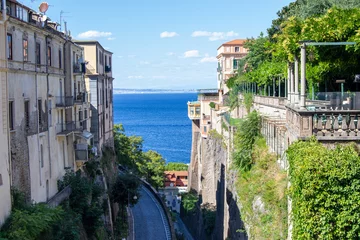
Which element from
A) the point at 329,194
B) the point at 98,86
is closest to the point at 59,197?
the point at 329,194

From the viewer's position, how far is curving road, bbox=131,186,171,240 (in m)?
36.6

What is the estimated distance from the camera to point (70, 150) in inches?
1163

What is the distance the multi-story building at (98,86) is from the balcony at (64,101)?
22.6ft

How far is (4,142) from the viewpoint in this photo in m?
18.3

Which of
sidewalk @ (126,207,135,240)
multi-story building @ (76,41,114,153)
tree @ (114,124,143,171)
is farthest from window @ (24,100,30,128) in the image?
tree @ (114,124,143,171)

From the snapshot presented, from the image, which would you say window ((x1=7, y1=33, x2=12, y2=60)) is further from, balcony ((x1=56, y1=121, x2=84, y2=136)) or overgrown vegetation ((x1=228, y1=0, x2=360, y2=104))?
overgrown vegetation ((x1=228, y1=0, x2=360, y2=104))

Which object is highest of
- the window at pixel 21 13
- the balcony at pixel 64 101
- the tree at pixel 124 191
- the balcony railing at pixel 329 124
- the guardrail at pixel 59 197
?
the window at pixel 21 13

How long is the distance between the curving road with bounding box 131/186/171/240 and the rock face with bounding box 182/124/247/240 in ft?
14.9

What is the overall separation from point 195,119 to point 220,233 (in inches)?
1252

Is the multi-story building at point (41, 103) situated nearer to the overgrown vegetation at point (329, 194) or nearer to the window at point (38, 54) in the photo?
the window at point (38, 54)

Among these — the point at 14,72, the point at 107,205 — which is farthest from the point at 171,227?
the point at 14,72

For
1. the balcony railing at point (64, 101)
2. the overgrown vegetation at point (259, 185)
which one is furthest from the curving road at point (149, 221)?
the overgrown vegetation at point (259, 185)

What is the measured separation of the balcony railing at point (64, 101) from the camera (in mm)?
27427

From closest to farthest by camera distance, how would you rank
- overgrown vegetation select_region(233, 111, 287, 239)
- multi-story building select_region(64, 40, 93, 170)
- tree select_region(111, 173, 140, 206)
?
overgrown vegetation select_region(233, 111, 287, 239) < multi-story building select_region(64, 40, 93, 170) < tree select_region(111, 173, 140, 206)
